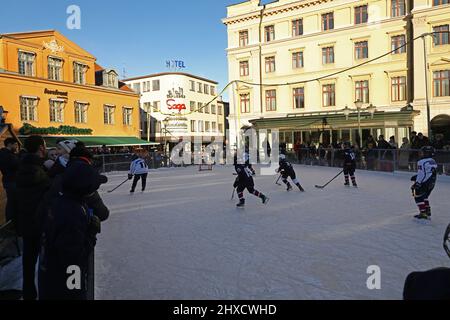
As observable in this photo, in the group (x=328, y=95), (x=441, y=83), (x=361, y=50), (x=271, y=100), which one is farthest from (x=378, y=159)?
(x=271, y=100)

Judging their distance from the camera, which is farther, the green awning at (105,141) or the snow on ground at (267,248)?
the green awning at (105,141)

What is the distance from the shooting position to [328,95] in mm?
31766

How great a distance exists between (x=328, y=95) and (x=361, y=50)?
14.7ft

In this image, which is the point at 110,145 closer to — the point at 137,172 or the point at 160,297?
the point at 137,172

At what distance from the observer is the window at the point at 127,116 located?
32.9m

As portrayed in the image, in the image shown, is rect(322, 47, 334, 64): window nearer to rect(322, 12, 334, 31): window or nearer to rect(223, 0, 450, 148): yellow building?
rect(223, 0, 450, 148): yellow building

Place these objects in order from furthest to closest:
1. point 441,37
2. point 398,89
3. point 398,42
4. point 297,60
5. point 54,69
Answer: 1. point 297,60
2. point 398,89
3. point 398,42
4. point 54,69
5. point 441,37

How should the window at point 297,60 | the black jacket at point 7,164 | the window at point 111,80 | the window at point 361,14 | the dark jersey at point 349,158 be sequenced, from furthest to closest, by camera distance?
the window at point 297,60, the window at point 111,80, the window at point 361,14, the dark jersey at point 349,158, the black jacket at point 7,164

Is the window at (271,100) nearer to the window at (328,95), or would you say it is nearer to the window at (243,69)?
the window at (243,69)

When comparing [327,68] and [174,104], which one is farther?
[174,104]

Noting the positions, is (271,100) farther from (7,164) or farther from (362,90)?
(7,164)

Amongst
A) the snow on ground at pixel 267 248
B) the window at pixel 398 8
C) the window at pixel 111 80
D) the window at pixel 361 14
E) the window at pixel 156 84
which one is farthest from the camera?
the window at pixel 156 84

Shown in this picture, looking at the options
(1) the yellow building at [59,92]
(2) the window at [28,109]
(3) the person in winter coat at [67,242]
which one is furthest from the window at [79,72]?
(3) the person in winter coat at [67,242]

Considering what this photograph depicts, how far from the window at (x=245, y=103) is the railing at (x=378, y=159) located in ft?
40.9
